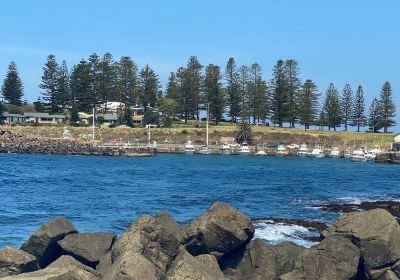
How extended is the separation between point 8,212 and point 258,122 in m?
101

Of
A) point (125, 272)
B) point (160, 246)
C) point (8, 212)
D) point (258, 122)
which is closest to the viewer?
point (125, 272)

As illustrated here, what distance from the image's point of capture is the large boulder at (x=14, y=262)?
37.2ft

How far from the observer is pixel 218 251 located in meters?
12.9

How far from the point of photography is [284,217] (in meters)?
25.4

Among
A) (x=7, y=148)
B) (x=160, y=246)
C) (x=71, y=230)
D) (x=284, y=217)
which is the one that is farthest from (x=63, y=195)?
(x=7, y=148)

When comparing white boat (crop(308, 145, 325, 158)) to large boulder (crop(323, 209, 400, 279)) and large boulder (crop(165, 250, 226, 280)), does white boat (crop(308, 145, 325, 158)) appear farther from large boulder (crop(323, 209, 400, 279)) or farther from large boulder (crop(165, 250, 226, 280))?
large boulder (crop(165, 250, 226, 280))

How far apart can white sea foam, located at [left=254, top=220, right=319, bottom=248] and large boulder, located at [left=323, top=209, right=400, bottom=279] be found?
543cm

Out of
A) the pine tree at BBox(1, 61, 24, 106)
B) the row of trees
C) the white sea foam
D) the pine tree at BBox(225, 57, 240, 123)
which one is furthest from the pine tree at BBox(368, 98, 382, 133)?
the white sea foam

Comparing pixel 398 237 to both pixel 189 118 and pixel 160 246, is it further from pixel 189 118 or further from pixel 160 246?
pixel 189 118

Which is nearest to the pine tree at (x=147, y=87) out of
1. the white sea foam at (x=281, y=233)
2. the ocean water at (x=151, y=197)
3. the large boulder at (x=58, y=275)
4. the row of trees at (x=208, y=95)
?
the row of trees at (x=208, y=95)

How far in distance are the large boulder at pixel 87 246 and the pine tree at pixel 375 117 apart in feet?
369

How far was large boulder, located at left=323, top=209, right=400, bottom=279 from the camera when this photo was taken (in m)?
12.1

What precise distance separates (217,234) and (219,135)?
9581 centimetres

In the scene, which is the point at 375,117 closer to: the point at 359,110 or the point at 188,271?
the point at 359,110
